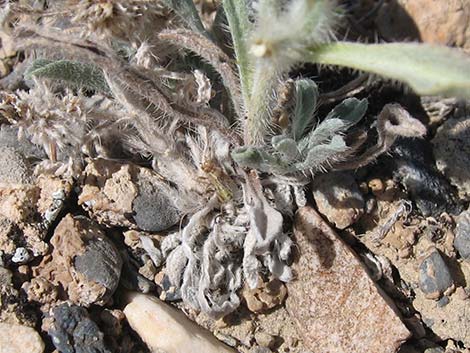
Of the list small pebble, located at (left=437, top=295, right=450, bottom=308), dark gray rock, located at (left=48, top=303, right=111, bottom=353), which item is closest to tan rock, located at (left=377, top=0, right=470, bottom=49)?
small pebble, located at (left=437, top=295, right=450, bottom=308)

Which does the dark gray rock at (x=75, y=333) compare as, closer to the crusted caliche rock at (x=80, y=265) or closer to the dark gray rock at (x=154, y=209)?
the crusted caliche rock at (x=80, y=265)

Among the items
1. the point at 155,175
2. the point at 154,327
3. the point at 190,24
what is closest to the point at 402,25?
the point at 190,24

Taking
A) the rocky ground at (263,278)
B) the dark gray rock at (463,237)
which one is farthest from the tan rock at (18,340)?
the dark gray rock at (463,237)

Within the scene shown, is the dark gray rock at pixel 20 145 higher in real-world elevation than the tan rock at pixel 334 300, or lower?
higher

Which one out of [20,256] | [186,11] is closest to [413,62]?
[186,11]

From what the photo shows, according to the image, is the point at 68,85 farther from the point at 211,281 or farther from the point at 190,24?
the point at 211,281

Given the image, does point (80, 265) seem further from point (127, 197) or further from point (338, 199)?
point (338, 199)

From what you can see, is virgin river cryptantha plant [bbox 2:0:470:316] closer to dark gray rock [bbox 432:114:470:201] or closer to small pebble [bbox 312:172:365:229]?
small pebble [bbox 312:172:365:229]
